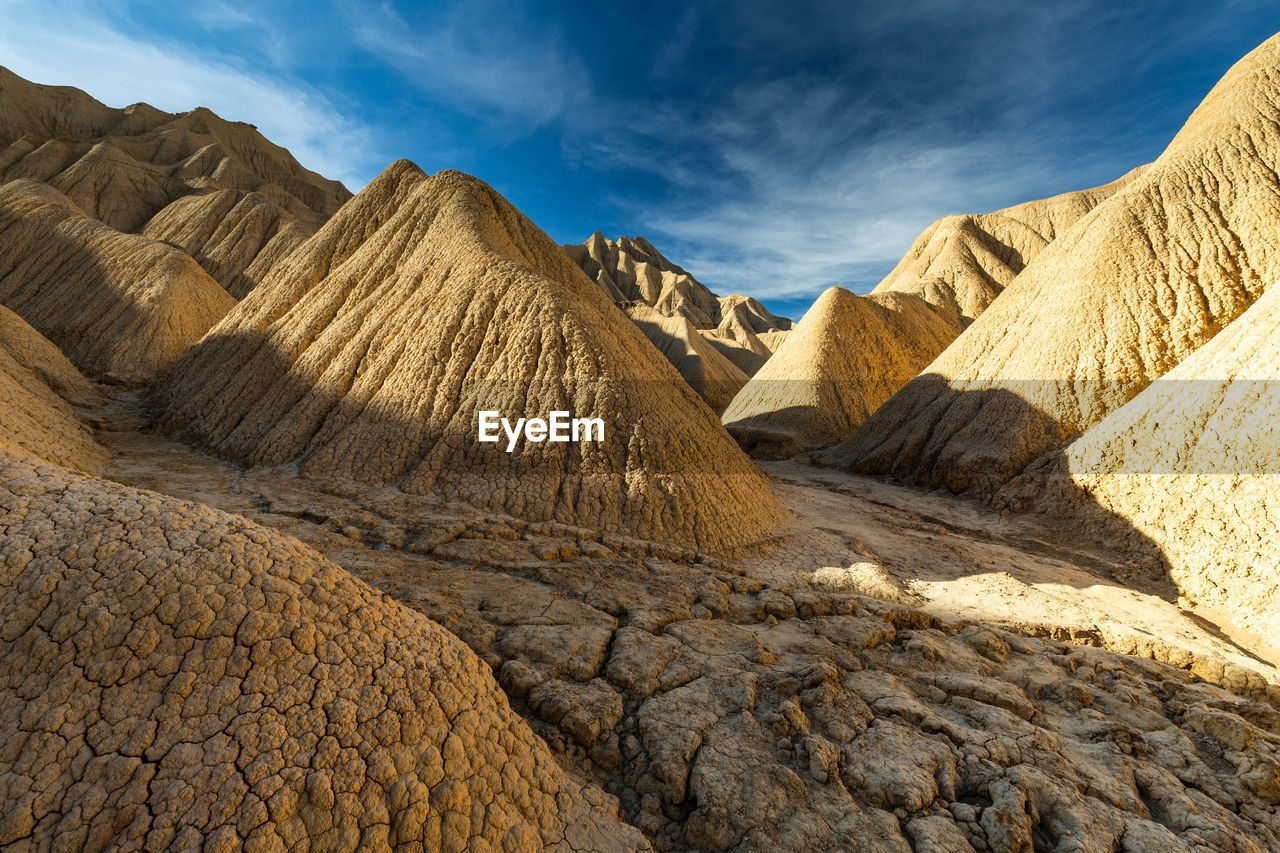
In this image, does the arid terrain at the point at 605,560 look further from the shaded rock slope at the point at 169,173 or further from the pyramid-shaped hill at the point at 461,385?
the shaded rock slope at the point at 169,173

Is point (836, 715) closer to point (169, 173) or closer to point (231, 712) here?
point (231, 712)

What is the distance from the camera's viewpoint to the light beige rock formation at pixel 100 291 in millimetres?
13609

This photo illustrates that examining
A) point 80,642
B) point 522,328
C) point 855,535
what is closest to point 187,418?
point 522,328

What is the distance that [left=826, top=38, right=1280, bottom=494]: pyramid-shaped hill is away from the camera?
10.4m

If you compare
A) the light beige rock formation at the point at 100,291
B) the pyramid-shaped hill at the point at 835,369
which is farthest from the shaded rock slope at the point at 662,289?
the light beige rock formation at the point at 100,291

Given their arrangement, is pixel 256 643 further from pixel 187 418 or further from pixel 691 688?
pixel 187 418

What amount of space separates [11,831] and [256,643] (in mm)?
728

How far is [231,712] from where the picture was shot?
6.09 ft

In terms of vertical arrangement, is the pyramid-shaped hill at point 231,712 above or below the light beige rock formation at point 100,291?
below

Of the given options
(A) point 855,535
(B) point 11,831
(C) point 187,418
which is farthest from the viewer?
(C) point 187,418

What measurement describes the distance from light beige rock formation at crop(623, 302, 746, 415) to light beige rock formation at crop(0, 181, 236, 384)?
20483 mm

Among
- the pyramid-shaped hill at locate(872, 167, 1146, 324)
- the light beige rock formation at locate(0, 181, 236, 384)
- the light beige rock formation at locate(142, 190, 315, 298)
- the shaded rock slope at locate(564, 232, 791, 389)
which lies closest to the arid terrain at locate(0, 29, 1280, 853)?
the light beige rock formation at locate(0, 181, 236, 384)

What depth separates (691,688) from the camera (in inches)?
114

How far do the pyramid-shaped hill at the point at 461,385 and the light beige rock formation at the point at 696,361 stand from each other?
19396 millimetres
